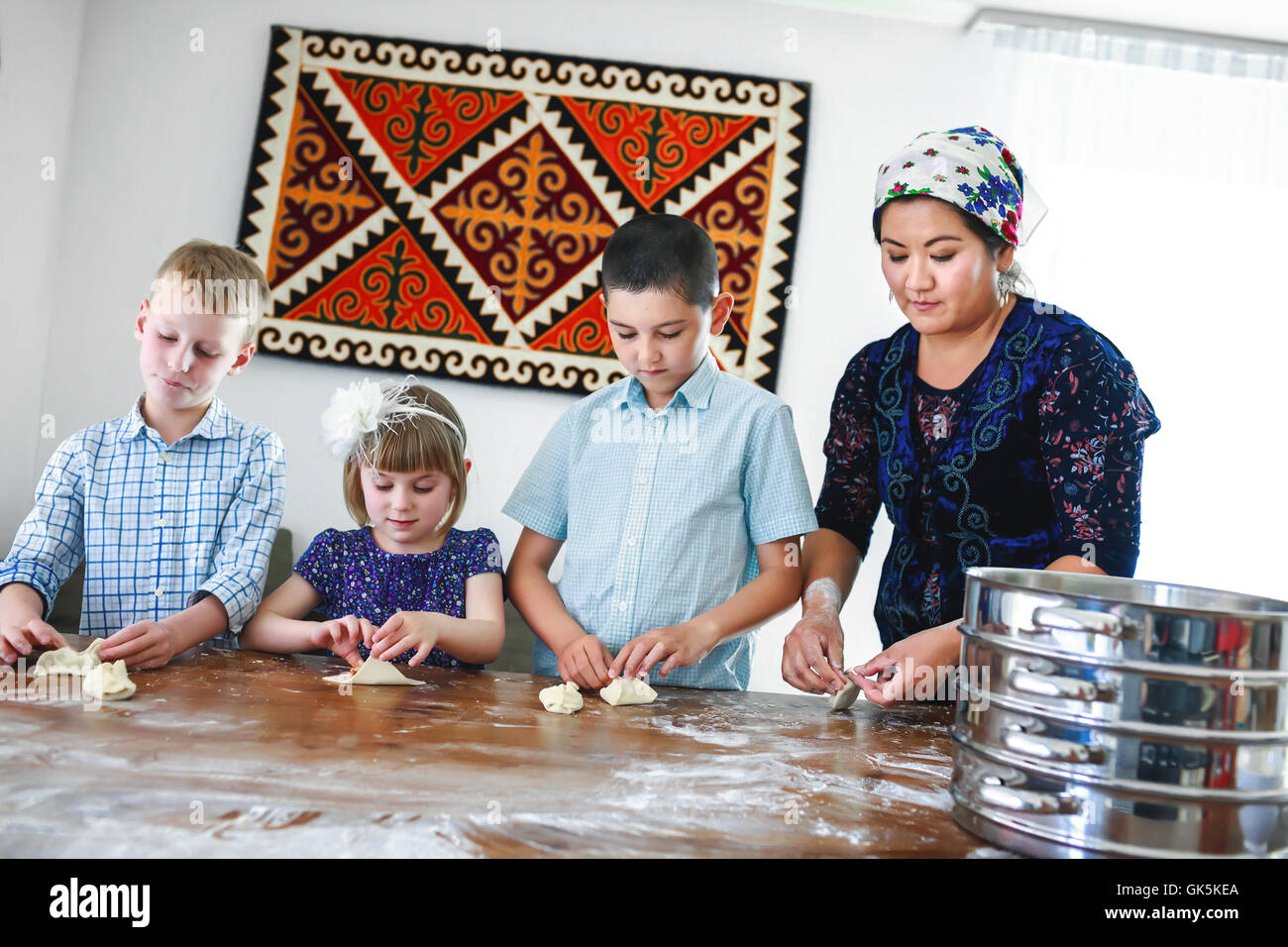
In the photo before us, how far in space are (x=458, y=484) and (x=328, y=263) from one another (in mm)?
1785

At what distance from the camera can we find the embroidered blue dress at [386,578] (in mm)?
1647

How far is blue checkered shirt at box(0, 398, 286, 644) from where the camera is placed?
5.16 ft

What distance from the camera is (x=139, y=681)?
1099 millimetres

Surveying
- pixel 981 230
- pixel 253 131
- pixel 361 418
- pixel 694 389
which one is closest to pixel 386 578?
pixel 361 418

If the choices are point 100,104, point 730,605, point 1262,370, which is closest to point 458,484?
point 730,605

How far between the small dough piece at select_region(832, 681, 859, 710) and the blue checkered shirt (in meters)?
0.91

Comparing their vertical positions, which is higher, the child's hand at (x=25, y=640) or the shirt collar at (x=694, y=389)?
the shirt collar at (x=694, y=389)

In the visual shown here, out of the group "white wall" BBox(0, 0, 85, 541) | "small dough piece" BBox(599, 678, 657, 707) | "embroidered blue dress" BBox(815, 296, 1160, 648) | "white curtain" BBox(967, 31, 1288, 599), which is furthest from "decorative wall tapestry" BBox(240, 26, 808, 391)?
"small dough piece" BBox(599, 678, 657, 707)

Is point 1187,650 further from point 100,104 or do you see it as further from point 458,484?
point 100,104


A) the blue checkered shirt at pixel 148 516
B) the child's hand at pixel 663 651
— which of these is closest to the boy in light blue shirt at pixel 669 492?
the child's hand at pixel 663 651

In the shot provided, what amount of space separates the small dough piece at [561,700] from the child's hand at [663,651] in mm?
162

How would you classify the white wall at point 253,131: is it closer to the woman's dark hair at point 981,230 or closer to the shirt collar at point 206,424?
the shirt collar at point 206,424

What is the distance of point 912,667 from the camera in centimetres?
114
